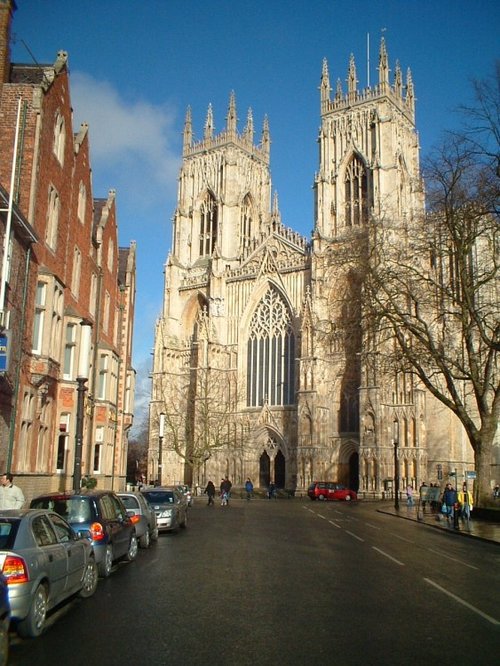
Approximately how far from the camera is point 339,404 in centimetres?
5125

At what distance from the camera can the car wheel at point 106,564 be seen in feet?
35.1

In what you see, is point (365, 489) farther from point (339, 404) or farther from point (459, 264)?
point (459, 264)

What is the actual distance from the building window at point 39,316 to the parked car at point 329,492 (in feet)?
100

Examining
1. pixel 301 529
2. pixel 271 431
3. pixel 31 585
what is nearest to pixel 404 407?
pixel 271 431

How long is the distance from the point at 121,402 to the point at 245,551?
17.3 meters

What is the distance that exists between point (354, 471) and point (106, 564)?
42.0 metres

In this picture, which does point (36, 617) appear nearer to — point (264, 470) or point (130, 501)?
point (130, 501)

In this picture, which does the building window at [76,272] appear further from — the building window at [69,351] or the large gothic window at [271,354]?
the large gothic window at [271,354]

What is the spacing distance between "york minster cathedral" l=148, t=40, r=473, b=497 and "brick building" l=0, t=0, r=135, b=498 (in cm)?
2221

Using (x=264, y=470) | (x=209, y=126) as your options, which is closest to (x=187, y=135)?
(x=209, y=126)

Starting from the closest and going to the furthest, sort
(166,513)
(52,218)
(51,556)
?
(51,556), (166,513), (52,218)

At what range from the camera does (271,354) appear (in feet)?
182

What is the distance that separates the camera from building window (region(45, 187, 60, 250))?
20.1m

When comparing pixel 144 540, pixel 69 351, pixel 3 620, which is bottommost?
pixel 144 540
